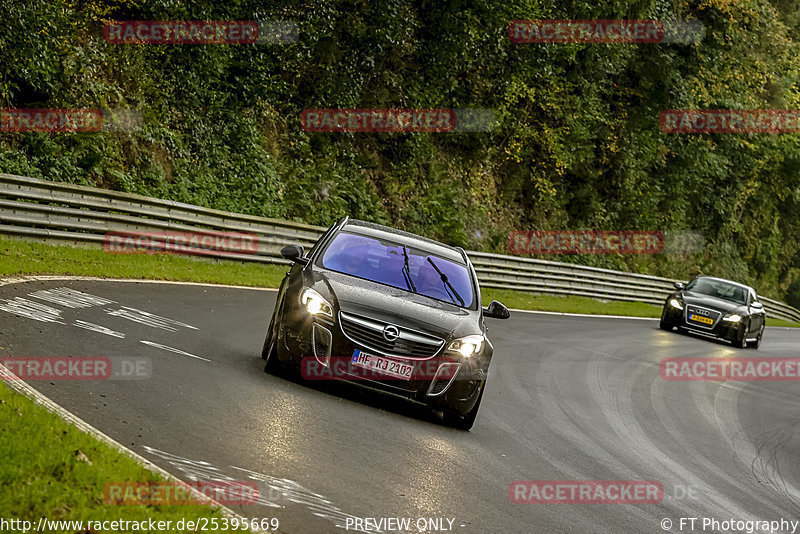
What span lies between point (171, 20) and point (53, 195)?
29.2ft

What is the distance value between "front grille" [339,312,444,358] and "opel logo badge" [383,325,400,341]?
1 centimetres

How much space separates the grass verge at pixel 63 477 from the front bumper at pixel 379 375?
10.8 feet

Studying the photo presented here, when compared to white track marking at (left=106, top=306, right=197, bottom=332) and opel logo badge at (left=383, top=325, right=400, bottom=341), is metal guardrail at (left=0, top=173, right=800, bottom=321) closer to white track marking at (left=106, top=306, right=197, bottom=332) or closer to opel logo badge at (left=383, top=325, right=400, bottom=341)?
white track marking at (left=106, top=306, right=197, bottom=332)

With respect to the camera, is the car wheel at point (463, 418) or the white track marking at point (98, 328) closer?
the car wheel at point (463, 418)

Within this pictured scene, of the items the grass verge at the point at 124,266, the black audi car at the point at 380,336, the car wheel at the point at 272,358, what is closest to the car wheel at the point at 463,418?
the black audi car at the point at 380,336

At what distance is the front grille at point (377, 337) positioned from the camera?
9.20m

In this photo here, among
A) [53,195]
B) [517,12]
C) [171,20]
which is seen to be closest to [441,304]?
[53,195]

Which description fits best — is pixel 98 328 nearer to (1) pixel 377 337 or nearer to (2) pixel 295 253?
(2) pixel 295 253

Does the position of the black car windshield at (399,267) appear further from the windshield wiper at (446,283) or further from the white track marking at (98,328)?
the white track marking at (98,328)

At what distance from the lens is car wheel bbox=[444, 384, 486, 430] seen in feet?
31.7

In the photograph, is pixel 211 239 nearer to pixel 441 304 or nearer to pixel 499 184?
pixel 441 304

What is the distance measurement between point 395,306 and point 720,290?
19.5m

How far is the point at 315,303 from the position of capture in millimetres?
9391

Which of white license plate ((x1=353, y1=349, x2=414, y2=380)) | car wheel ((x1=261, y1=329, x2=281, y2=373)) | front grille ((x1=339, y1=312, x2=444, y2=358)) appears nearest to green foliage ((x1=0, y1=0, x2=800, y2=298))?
car wheel ((x1=261, y1=329, x2=281, y2=373))
